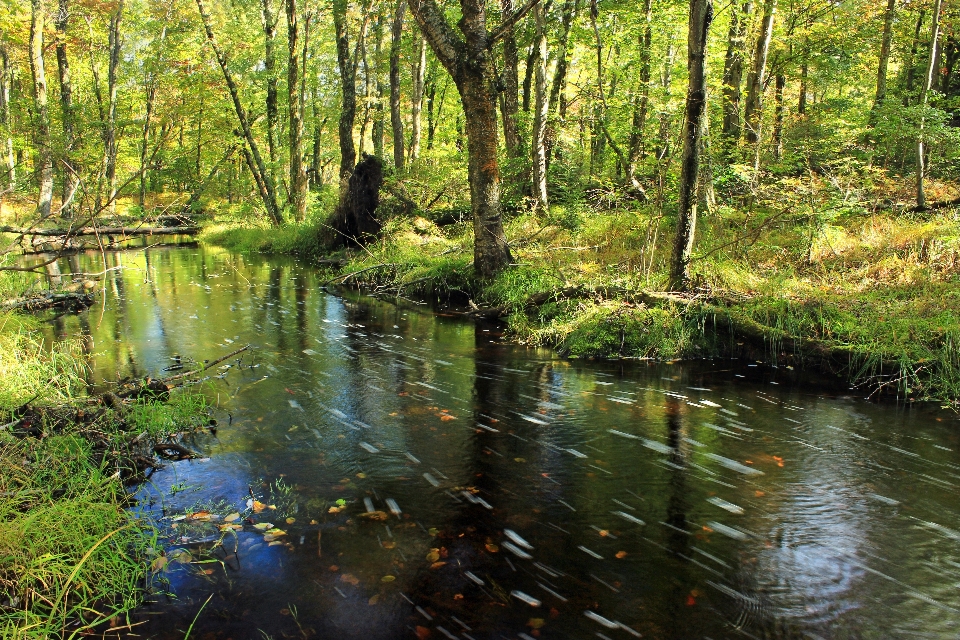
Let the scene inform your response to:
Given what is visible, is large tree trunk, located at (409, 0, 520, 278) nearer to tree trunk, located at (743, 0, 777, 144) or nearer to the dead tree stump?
tree trunk, located at (743, 0, 777, 144)

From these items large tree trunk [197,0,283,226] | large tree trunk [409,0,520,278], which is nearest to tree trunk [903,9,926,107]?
large tree trunk [409,0,520,278]

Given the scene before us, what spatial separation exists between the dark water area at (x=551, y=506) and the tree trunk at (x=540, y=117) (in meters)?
7.54

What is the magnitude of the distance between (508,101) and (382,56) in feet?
36.6

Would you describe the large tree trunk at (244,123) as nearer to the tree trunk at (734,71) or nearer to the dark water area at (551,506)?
the tree trunk at (734,71)

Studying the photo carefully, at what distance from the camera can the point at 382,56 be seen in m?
25.8

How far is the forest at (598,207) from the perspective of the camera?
6.42m

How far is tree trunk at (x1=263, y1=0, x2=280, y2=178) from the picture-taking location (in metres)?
26.6

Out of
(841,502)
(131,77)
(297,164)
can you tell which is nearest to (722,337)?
(841,502)

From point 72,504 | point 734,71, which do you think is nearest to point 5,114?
point 734,71

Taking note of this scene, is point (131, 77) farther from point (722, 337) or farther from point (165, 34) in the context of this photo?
point (722, 337)

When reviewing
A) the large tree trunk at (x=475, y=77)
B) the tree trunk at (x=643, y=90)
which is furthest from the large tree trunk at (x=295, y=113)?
the large tree trunk at (x=475, y=77)

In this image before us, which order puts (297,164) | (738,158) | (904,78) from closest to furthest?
(738,158) → (904,78) → (297,164)

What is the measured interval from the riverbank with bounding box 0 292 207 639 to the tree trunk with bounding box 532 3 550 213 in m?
10.5

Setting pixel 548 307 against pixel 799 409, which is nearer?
pixel 799 409
